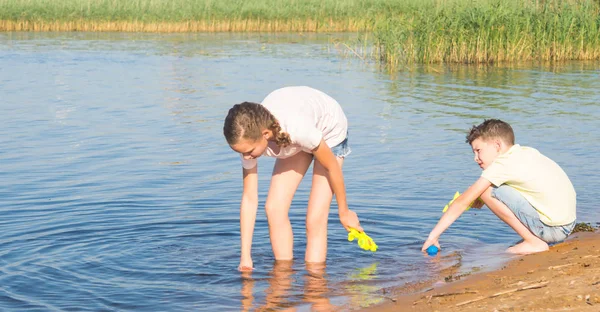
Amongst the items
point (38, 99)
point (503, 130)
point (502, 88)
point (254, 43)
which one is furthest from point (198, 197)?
point (254, 43)

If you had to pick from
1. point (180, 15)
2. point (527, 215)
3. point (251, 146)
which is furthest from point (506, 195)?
point (180, 15)

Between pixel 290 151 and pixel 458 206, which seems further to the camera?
pixel 458 206

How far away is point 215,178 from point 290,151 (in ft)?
14.6

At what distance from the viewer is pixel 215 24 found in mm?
35438

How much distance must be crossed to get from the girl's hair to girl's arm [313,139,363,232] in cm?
37

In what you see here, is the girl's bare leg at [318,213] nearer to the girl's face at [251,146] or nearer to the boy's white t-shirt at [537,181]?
the girl's face at [251,146]

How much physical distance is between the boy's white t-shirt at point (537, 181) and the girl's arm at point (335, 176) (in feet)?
3.23

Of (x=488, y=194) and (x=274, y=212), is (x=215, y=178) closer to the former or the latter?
(x=274, y=212)

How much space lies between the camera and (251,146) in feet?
15.8

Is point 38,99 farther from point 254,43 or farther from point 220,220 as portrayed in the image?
point 254,43

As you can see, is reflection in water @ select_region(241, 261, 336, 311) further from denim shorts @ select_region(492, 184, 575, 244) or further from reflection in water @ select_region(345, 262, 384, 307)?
denim shorts @ select_region(492, 184, 575, 244)

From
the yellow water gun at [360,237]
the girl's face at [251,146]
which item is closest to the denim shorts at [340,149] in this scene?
the yellow water gun at [360,237]

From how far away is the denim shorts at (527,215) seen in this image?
231 inches

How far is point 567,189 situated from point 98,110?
1061cm
